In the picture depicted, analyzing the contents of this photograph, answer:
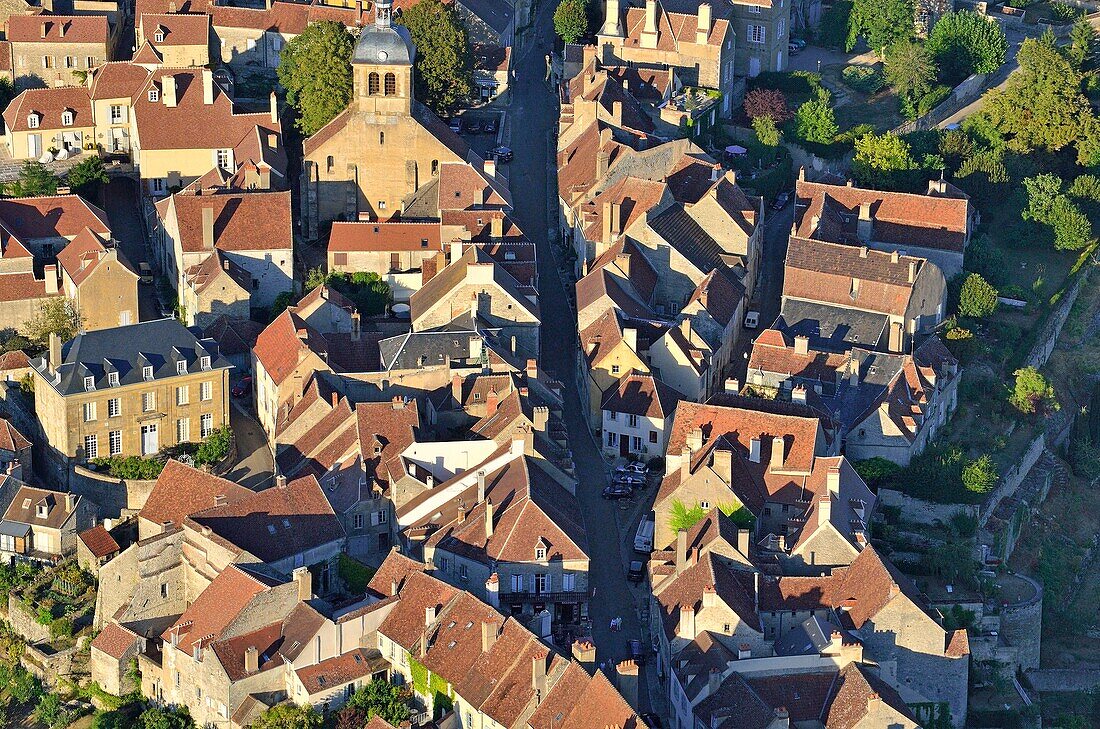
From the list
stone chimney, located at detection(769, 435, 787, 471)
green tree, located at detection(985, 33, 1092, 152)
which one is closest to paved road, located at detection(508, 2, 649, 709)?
stone chimney, located at detection(769, 435, 787, 471)

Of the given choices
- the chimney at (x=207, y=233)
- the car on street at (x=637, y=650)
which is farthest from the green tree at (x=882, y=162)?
the car on street at (x=637, y=650)

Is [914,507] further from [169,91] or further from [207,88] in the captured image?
[169,91]

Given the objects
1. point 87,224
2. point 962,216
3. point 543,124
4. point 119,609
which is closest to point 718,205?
point 962,216

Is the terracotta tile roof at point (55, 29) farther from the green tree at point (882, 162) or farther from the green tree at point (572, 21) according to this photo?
the green tree at point (882, 162)

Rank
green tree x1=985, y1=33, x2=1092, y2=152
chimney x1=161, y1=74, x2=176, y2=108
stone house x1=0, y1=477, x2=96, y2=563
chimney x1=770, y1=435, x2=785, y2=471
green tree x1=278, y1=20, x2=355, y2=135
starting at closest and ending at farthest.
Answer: stone house x1=0, y1=477, x2=96, y2=563 → chimney x1=770, y1=435, x2=785, y2=471 → chimney x1=161, y1=74, x2=176, y2=108 → green tree x1=278, y1=20, x2=355, y2=135 → green tree x1=985, y1=33, x2=1092, y2=152

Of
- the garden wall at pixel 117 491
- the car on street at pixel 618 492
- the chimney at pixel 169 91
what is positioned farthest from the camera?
the chimney at pixel 169 91

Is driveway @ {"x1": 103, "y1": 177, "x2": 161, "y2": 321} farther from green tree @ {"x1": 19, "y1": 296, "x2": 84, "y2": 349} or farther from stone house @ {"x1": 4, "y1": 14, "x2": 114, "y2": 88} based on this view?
stone house @ {"x1": 4, "y1": 14, "x2": 114, "y2": 88}

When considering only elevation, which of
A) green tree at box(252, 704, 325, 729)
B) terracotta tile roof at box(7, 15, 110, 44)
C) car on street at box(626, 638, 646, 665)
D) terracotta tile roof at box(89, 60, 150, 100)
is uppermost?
terracotta tile roof at box(7, 15, 110, 44)
